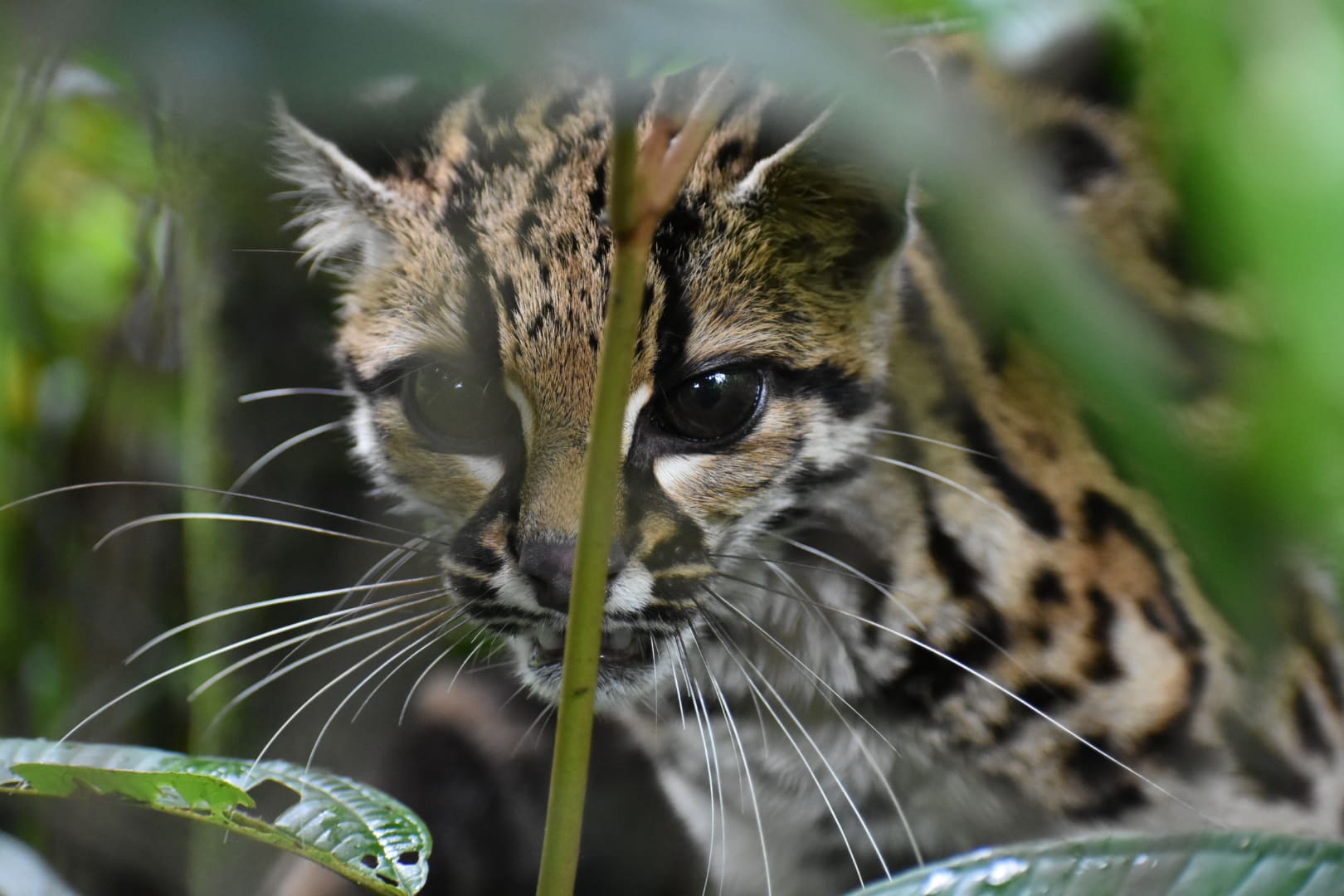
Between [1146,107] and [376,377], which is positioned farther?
[376,377]

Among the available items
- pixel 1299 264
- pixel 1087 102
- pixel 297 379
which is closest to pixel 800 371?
pixel 1087 102

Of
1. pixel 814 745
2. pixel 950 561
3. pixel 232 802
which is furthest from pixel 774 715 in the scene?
pixel 232 802

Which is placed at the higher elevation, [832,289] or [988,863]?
[832,289]

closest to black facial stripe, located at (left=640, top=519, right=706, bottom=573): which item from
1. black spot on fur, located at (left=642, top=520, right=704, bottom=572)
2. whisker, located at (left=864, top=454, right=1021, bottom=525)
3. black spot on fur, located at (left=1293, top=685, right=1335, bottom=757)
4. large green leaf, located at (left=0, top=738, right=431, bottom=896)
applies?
black spot on fur, located at (left=642, top=520, right=704, bottom=572)

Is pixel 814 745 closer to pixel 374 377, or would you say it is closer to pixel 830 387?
pixel 830 387

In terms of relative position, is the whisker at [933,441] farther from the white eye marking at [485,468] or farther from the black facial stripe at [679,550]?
the white eye marking at [485,468]

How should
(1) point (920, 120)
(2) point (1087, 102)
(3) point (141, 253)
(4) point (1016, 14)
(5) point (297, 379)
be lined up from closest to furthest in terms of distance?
(1) point (920, 120) < (4) point (1016, 14) < (2) point (1087, 102) < (3) point (141, 253) < (5) point (297, 379)

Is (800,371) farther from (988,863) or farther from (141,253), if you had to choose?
(141,253)
